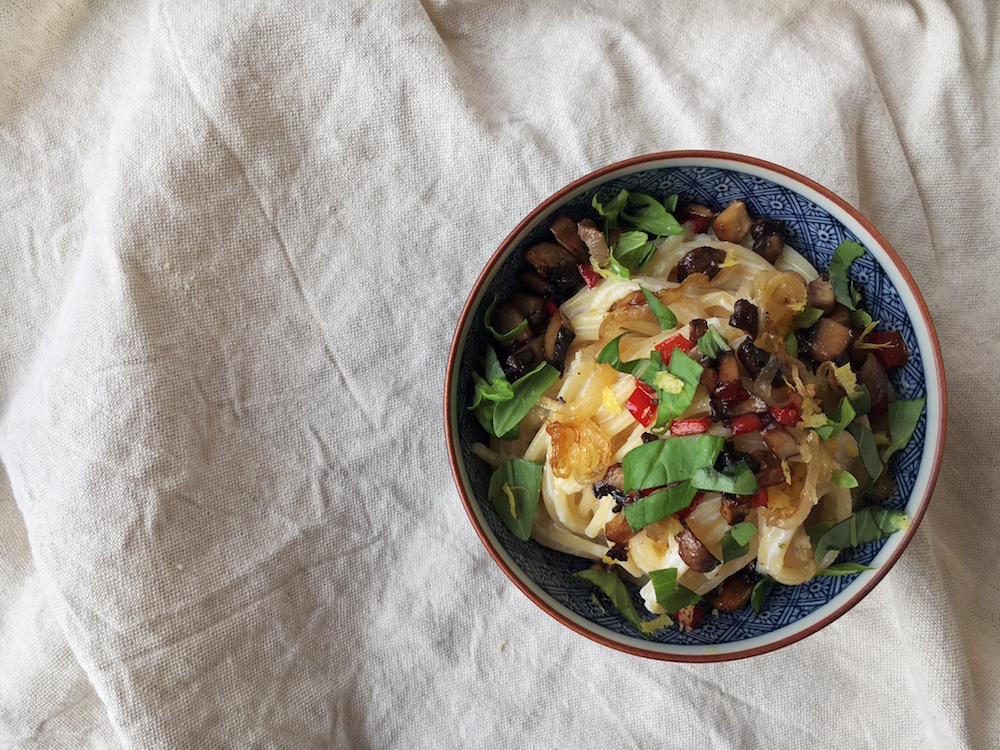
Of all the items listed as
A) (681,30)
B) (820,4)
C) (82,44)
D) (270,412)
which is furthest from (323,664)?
(820,4)

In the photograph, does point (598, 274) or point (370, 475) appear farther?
point (370, 475)

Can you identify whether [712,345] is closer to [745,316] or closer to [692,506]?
[745,316]

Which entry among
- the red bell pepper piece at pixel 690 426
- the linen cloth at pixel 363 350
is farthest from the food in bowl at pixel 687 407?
the linen cloth at pixel 363 350

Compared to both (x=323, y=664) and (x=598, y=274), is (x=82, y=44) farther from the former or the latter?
(x=323, y=664)

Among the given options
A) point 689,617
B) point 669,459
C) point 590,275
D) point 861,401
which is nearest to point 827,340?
point 861,401

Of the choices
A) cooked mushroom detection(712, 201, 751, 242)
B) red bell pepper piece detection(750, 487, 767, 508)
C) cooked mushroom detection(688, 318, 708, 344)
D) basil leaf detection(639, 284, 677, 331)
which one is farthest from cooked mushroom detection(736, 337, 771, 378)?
cooked mushroom detection(712, 201, 751, 242)

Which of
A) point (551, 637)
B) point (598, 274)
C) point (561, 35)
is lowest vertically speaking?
point (551, 637)

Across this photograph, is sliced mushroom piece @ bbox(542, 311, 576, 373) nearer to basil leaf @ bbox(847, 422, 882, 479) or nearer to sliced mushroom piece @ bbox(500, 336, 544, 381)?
sliced mushroom piece @ bbox(500, 336, 544, 381)
